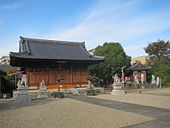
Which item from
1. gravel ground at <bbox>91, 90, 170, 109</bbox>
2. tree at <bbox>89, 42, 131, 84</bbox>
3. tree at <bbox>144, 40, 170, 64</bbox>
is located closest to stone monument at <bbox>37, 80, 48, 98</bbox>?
gravel ground at <bbox>91, 90, 170, 109</bbox>

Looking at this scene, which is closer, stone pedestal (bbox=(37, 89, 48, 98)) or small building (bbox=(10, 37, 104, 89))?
stone pedestal (bbox=(37, 89, 48, 98))

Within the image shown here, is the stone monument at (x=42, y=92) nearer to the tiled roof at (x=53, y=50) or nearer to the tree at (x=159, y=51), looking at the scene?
the tiled roof at (x=53, y=50)

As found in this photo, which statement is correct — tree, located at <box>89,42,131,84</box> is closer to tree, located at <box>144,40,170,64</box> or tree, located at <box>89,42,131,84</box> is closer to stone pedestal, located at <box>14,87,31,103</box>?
tree, located at <box>144,40,170,64</box>

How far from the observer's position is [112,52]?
1331 inches

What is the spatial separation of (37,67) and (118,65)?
1799 centimetres

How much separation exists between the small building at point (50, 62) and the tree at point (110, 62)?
26.9 ft

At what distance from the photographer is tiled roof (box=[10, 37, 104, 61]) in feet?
69.5

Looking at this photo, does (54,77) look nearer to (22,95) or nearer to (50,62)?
(50,62)

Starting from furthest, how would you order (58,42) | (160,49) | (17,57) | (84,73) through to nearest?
1. (160,49)
2. (58,42)
3. (84,73)
4. (17,57)

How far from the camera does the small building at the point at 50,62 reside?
20047 millimetres

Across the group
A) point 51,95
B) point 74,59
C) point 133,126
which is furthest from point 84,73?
point 133,126

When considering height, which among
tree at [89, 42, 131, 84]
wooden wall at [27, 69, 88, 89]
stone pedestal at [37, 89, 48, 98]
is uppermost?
tree at [89, 42, 131, 84]

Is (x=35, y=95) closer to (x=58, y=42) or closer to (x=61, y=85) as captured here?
(x=61, y=85)

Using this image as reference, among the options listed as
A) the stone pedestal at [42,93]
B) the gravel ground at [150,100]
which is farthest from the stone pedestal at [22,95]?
the gravel ground at [150,100]
